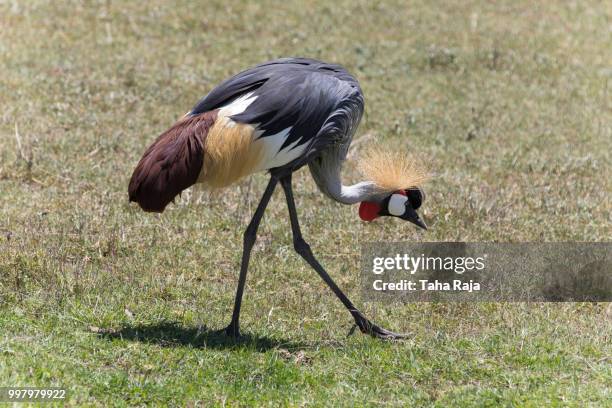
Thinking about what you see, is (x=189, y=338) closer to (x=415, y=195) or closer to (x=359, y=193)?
(x=359, y=193)

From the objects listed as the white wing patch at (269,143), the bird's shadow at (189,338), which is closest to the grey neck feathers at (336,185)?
the white wing patch at (269,143)

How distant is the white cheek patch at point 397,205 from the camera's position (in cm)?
615

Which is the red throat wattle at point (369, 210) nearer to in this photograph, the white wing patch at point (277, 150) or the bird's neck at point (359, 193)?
the bird's neck at point (359, 193)

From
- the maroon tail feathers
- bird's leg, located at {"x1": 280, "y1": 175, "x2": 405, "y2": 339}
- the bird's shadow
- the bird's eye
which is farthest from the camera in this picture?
the bird's eye

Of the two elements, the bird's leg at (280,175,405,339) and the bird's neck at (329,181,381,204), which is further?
the bird's neck at (329,181,381,204)

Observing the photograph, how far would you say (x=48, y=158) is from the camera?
8453 millimetres

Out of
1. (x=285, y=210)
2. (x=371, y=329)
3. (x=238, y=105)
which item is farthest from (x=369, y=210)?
(x=285, y=210)

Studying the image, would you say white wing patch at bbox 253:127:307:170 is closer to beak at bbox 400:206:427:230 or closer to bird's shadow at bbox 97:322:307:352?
beak at bbox 400:206:427:230

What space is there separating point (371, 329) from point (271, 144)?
4.49ft

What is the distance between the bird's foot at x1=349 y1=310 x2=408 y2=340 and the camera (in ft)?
19.6

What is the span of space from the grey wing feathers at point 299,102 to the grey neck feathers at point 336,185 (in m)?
0.18

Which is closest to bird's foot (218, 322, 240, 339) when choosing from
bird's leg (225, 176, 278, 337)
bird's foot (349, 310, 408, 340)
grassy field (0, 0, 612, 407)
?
bird's leg (225, 176, 278, 337)

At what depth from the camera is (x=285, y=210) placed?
8.00 m

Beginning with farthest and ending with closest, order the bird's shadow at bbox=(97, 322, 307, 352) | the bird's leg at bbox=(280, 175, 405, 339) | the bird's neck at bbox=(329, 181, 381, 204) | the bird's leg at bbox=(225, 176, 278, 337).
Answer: the bird's neck at bbox=(329, 181, 381, 204)
the bird's leg at bbox=(280, 175, 405, 339)
the bird's leg at bbox=(225, 176, 278, 337)
the bird's shadow at bbox=(97, 322, 307, 352)
